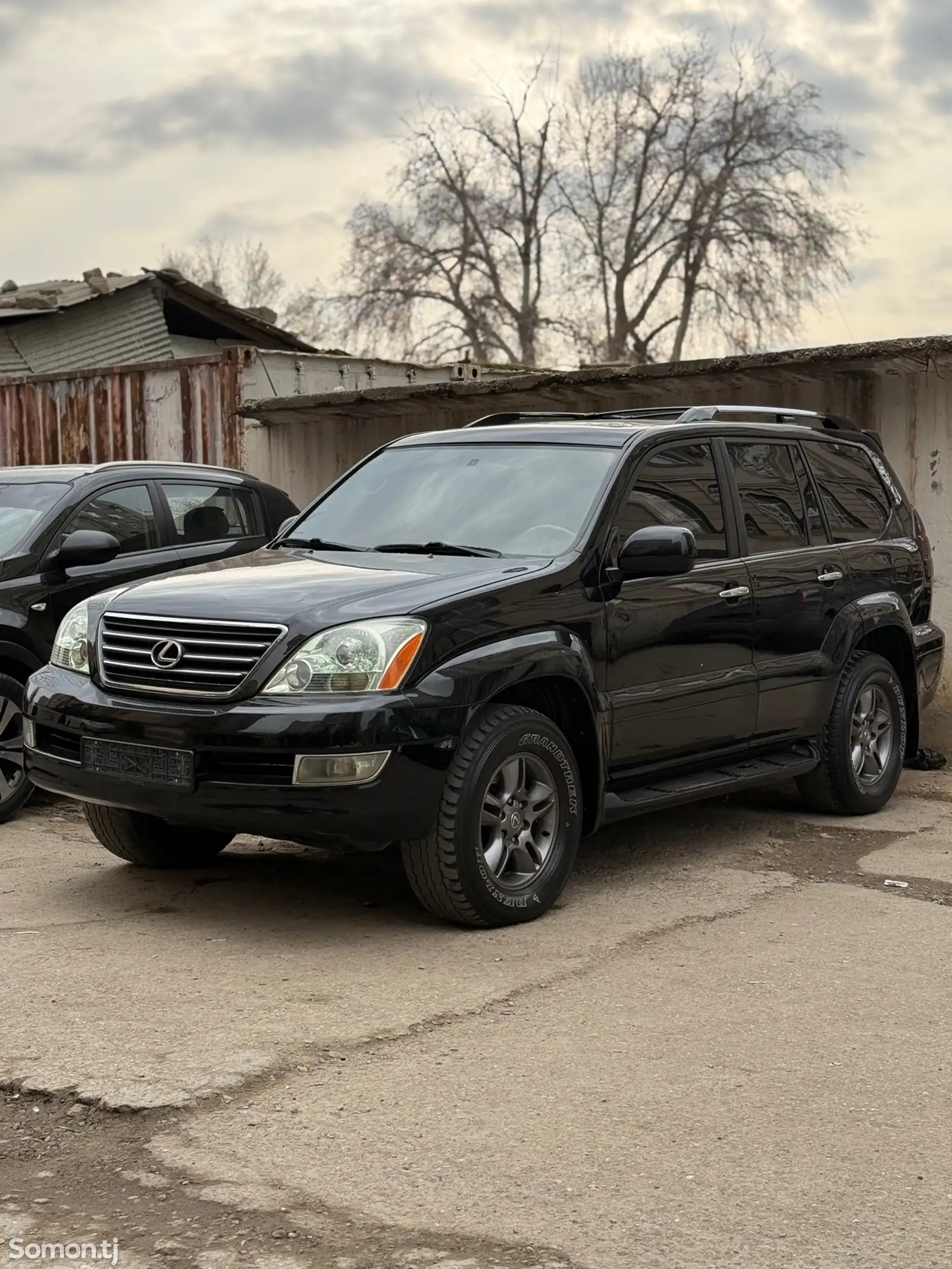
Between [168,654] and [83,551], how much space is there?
2.56 meters

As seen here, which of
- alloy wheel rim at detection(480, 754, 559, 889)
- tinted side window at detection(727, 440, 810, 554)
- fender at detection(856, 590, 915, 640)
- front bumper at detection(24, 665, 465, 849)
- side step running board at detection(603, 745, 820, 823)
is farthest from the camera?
fender at detection(856, 590, 915, 640)

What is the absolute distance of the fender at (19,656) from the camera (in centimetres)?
789

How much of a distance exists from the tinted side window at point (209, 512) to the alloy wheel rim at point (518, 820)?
3807 millimetres

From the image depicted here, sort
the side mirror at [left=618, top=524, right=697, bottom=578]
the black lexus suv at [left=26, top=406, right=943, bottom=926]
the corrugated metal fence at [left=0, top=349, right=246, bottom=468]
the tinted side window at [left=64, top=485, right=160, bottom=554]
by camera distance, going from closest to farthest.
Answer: the black lexus suv at [left=26, top=406, right=943, bottom=926] → the side mirror at [left=618, top=524, right=697, bottom=578] → the tinted side window at [left=64, top=485, right=160, bottom=554] → the corrugated metal fence at [left=0, top=349, right=246, bottom=468]

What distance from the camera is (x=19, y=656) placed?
7.95 meters

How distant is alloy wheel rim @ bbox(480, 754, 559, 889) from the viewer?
5.67 metres

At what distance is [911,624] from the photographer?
827cm

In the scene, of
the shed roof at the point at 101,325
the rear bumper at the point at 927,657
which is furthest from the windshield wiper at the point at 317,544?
the shed roof at the point at 101,325

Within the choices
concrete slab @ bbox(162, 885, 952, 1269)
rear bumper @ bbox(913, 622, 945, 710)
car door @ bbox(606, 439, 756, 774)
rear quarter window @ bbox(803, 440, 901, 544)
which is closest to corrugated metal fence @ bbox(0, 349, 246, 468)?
rear quarter window @ bbox(803, 440, 901, 544)

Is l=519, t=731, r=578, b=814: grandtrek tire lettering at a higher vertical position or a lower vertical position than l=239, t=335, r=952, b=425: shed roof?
lower

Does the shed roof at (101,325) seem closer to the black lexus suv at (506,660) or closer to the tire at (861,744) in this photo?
the black lexus suv at (506,660)

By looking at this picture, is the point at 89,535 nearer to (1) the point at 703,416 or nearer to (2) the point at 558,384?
(1) the point at 703,416

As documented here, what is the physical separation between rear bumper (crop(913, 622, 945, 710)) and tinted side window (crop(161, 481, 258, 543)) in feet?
12.6

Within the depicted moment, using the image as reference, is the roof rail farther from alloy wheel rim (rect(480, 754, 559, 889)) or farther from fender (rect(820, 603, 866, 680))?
alloy wheel rim (rect(480, 754, 559, 889))
